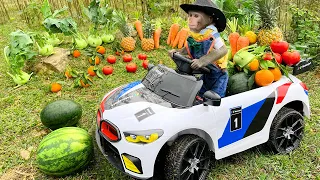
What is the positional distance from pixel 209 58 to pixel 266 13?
50.3 inches

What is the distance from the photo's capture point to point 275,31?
4.08m

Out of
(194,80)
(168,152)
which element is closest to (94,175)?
(168,152)

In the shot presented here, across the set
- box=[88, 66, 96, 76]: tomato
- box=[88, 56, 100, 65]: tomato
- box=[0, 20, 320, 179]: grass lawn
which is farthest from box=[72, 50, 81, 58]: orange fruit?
box=[88, 66, 96, 76]: tomato

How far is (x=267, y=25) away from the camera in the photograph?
4156 mm

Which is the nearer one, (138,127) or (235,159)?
(138,127)

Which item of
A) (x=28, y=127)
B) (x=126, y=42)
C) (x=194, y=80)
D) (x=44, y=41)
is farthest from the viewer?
(x=126, y=42)

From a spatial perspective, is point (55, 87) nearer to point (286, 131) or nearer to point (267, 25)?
point (267, 25)

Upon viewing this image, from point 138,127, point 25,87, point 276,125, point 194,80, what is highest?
point 194,80

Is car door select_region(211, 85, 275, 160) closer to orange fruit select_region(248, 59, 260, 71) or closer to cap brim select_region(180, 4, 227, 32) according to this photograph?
orange fruit select_region(248, 59, 260, 71)

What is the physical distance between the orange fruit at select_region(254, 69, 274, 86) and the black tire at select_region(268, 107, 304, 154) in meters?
0.43

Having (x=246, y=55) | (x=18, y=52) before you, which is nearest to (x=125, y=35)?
(x=18, y=52)

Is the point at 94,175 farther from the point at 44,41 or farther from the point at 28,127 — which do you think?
the point at 44,41

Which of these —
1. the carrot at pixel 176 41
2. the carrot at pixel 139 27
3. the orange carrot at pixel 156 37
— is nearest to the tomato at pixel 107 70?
the carrot at pixel 139 27

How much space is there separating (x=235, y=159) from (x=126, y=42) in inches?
145
